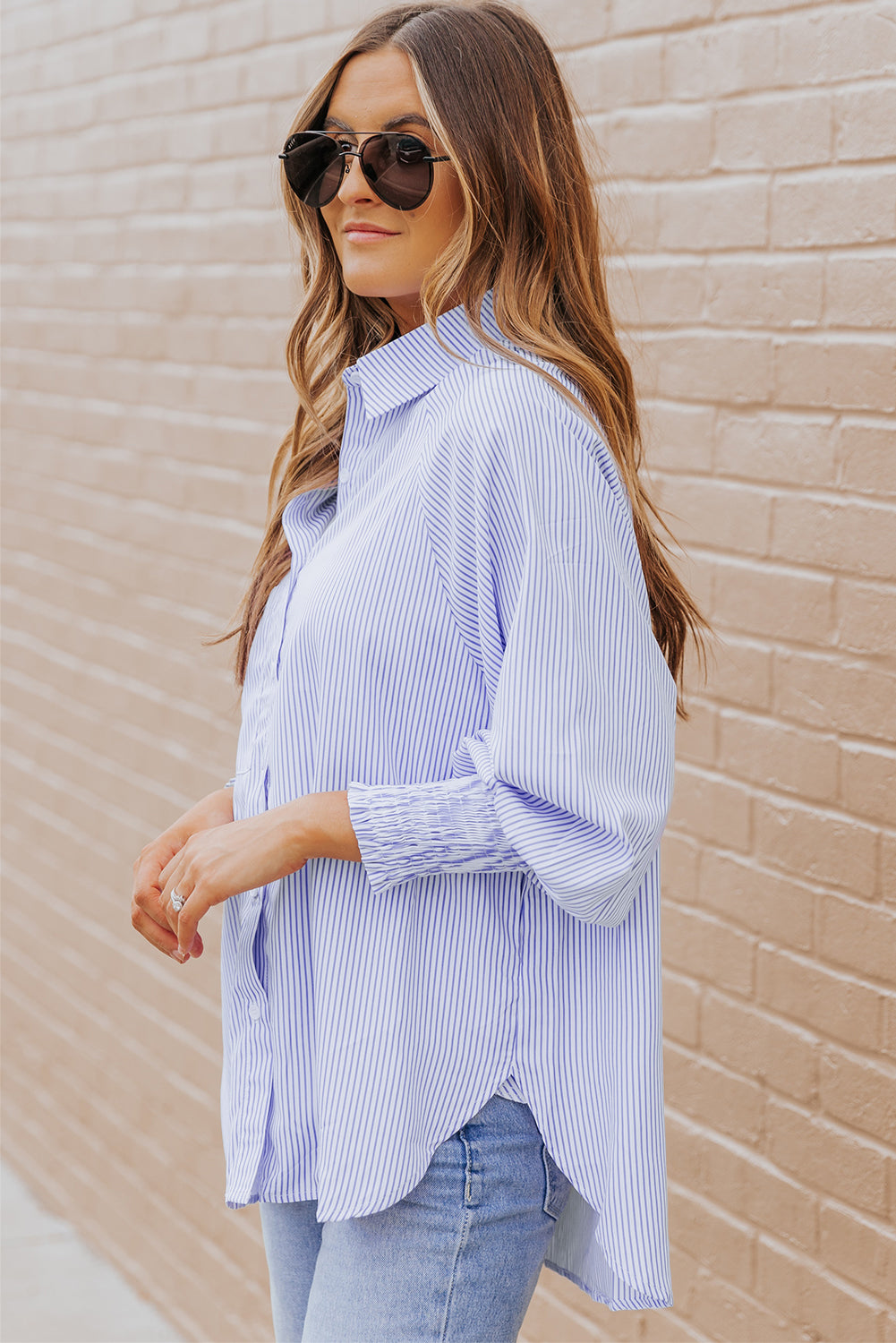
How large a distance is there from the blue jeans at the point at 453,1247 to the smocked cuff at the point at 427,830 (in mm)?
254

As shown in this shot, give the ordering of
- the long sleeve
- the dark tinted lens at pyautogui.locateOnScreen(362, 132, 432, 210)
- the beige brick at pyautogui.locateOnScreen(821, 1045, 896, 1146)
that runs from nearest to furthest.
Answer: the long sleeve, the dark tinted lens at pyautogui.locateOnScreen(362, 132, 432, 210), the beige brick at pyautogui.locateOnScreen(821, 1045, 896, 1146)

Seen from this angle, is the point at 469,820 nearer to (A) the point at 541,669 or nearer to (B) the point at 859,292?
(A) the point at 541,669

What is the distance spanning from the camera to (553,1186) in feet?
5.13

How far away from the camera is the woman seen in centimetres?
143

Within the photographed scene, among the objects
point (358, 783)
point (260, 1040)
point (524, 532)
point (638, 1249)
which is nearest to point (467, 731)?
point (358, 783)

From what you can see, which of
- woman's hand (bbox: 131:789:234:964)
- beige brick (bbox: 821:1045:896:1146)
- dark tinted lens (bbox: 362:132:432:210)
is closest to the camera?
dark tinted lens (bbox: 362:132:432:210)

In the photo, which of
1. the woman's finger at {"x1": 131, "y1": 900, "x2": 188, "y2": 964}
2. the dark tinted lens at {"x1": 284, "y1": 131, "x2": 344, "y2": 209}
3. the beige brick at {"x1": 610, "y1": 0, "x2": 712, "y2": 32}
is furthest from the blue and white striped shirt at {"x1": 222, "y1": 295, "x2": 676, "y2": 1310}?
the beige brick at {"x1": 610, "y1": 0, "x2": 712, "y2": 32}

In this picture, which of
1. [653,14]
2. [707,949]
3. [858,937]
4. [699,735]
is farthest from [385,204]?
[707,949]

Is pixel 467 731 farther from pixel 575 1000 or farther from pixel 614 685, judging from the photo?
pixel 575 1000

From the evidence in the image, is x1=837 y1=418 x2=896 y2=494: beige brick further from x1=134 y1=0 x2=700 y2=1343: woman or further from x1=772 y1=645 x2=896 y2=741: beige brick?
x1=134 y1=0 x2=700 y2=1343: woman

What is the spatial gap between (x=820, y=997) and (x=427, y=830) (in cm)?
96

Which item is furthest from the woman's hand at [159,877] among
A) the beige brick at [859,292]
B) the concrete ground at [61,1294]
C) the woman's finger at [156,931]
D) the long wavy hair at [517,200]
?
the concrete ground at [61,1294]

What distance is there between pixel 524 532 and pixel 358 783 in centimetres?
29

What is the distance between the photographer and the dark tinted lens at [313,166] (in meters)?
1.71
